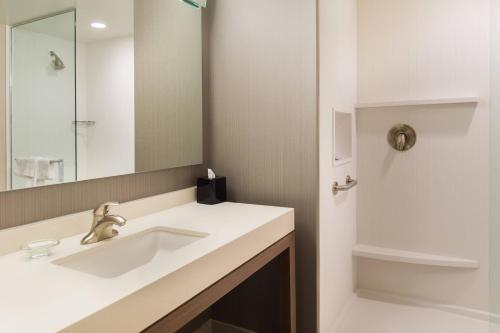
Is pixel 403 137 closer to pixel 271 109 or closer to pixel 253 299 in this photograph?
pixel 271 109

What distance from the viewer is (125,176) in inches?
60.7

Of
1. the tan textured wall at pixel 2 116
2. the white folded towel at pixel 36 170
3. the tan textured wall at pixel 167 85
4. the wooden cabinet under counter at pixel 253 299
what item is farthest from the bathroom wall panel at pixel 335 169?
the tan textured wall at pixel 2 116

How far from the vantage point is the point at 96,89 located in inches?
55.1

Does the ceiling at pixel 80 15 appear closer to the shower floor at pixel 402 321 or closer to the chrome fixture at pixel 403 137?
the chrome fixture at pixel 403 137

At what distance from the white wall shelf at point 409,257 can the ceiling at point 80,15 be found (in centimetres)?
191

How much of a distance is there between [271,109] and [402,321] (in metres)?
1.50

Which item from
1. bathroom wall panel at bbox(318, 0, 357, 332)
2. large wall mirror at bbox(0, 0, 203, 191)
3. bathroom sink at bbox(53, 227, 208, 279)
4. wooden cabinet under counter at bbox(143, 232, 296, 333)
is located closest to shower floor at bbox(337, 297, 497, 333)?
bathroom wall panel at bbox(318, 0, 357, 332)

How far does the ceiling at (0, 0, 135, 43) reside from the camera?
1.15 metres

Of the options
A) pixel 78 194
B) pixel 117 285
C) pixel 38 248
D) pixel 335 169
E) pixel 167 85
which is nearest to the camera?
pixel 117 285

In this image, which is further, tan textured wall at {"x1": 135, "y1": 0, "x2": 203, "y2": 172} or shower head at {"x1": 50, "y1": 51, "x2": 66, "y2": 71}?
tan textured wall at {"x1": 135, "y1": 0, "x2": 203, "y2": 172}

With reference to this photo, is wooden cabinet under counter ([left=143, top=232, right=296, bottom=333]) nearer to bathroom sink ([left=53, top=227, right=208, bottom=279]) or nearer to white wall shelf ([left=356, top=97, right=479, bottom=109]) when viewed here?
bathroom sink ([left=53, top=227, right=208, bottom=279])

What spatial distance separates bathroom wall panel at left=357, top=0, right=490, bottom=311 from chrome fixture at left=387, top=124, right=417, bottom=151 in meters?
0.03

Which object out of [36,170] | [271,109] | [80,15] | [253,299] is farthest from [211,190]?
[80,15]

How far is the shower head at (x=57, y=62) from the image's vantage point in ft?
4.11
